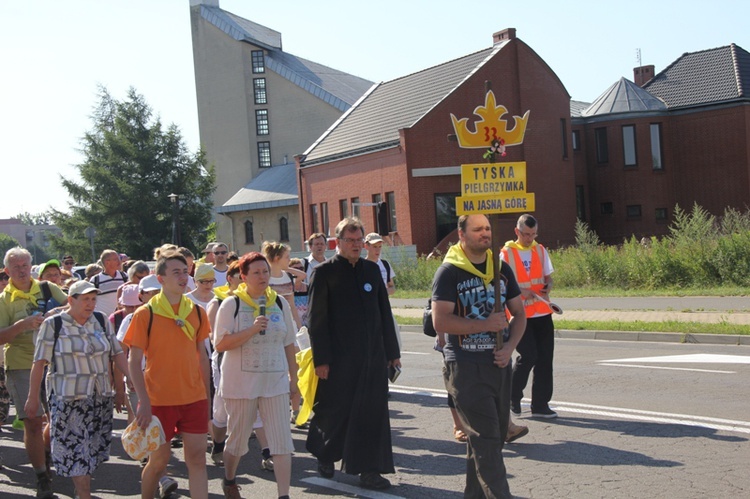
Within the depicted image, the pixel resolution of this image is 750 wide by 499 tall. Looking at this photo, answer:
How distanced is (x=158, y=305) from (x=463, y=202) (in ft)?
7.01

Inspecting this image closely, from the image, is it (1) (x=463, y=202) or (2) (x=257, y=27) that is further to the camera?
(2) (x=257, y=27)

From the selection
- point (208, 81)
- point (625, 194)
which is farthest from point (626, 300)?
point (208, 81)

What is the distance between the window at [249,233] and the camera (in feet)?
201

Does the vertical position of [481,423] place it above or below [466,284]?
below

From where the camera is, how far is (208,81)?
70625 millimetres

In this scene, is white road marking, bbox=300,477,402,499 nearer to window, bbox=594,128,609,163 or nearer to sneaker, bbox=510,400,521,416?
sneaker, bbox=510,400,521,416

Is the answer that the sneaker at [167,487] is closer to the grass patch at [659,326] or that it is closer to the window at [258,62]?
the grass patch at [659,326]

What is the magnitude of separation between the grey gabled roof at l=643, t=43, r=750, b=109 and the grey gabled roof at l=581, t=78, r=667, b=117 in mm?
989

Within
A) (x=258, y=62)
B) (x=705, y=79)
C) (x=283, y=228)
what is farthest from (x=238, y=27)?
(x=705, y=79)

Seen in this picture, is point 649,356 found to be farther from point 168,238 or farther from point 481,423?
point 168,238

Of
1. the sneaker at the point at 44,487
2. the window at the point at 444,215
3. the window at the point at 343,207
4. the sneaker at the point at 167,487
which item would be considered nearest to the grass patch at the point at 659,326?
the sneaker at the point at 167,487

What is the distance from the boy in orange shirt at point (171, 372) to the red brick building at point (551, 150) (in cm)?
3365

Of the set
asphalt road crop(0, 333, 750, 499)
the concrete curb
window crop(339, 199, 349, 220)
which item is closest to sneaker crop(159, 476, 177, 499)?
asphalt road crop(0, 333, 750, 499)

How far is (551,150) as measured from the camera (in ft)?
143
